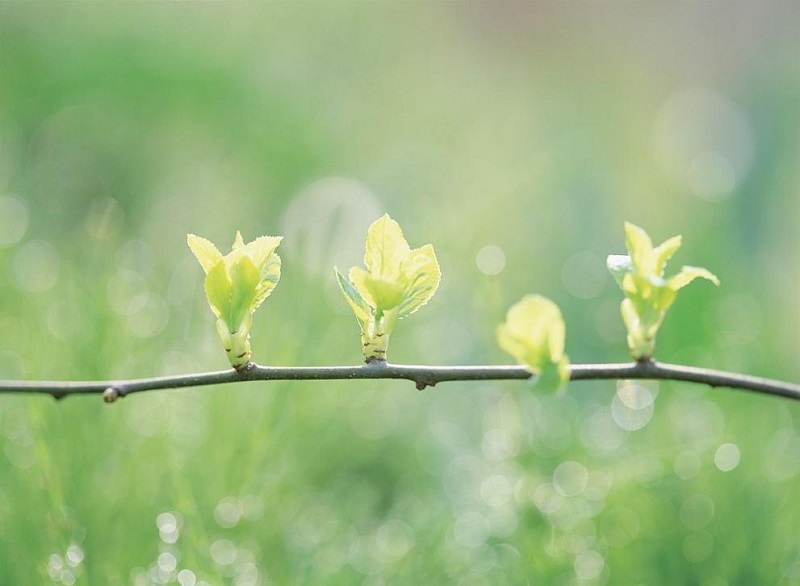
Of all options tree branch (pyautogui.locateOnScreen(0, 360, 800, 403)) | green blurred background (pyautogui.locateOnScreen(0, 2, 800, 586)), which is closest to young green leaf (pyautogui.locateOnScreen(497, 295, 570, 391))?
tree branch (pyautogui.locateOnScreen(0, 360, 800, 403))

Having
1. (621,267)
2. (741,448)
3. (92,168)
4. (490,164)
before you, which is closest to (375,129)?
(490,164)

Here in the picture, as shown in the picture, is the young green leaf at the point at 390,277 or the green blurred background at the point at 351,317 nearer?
the young green leaf at the point at 390,277

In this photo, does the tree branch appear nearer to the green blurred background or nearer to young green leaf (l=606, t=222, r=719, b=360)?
young green leaf (l=606, t=222, r=719, b=360)

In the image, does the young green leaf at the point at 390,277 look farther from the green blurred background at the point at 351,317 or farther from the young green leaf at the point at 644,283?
the green blurred background at the point at 351,317

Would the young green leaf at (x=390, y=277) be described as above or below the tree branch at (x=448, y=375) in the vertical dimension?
above

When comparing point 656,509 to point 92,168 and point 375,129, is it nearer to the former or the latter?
point 92,168

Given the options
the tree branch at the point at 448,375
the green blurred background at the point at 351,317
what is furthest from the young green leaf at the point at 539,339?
the green blurred background at the point at 351,317
